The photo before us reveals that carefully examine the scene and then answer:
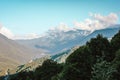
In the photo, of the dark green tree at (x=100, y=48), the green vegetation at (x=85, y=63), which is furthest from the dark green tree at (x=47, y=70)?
the dark green tree at (x=100, y=48)

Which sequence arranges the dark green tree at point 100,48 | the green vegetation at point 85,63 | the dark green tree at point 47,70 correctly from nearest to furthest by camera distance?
1. the green vegetation at point 85,63
2. the dark green tree at point 100,48
3. the dark green tree at point 47,70

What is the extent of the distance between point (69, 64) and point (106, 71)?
2704 cm

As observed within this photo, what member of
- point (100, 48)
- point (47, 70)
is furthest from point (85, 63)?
point (47, 70)

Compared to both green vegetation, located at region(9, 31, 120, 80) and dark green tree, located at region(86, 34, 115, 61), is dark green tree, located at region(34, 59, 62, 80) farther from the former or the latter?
dark green tree, located at region(86, 34, 115, 61)

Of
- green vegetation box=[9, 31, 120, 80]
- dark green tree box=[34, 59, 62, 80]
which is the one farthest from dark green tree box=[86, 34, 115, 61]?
dark green tree box=[34, 59, 62, 80]

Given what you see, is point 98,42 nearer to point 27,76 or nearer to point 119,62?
point 119,62

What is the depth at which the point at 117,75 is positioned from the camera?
68.8 metres

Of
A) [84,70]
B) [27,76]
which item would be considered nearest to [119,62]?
[84,70]

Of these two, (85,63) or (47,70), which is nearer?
(85,63)

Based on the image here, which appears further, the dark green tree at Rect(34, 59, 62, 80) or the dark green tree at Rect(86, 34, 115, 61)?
the dark green tree at Rect(34, 59, 62, 80)

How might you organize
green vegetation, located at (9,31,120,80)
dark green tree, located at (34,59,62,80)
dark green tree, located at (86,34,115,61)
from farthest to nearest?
1. dark green tree, located at (34,59,62,80)
2. dark green tree, located at (86,34,115,61)
3. green vegetation, located at (9,31,120,80)

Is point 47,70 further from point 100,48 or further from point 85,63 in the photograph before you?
point 85,63

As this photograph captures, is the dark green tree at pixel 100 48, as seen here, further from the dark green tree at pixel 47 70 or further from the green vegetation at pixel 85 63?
the dark green tree at pixel 47 70

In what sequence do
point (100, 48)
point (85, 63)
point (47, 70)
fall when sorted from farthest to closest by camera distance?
1. point (47, 70)
2. point (100, 48)
3. point (85, 63)
